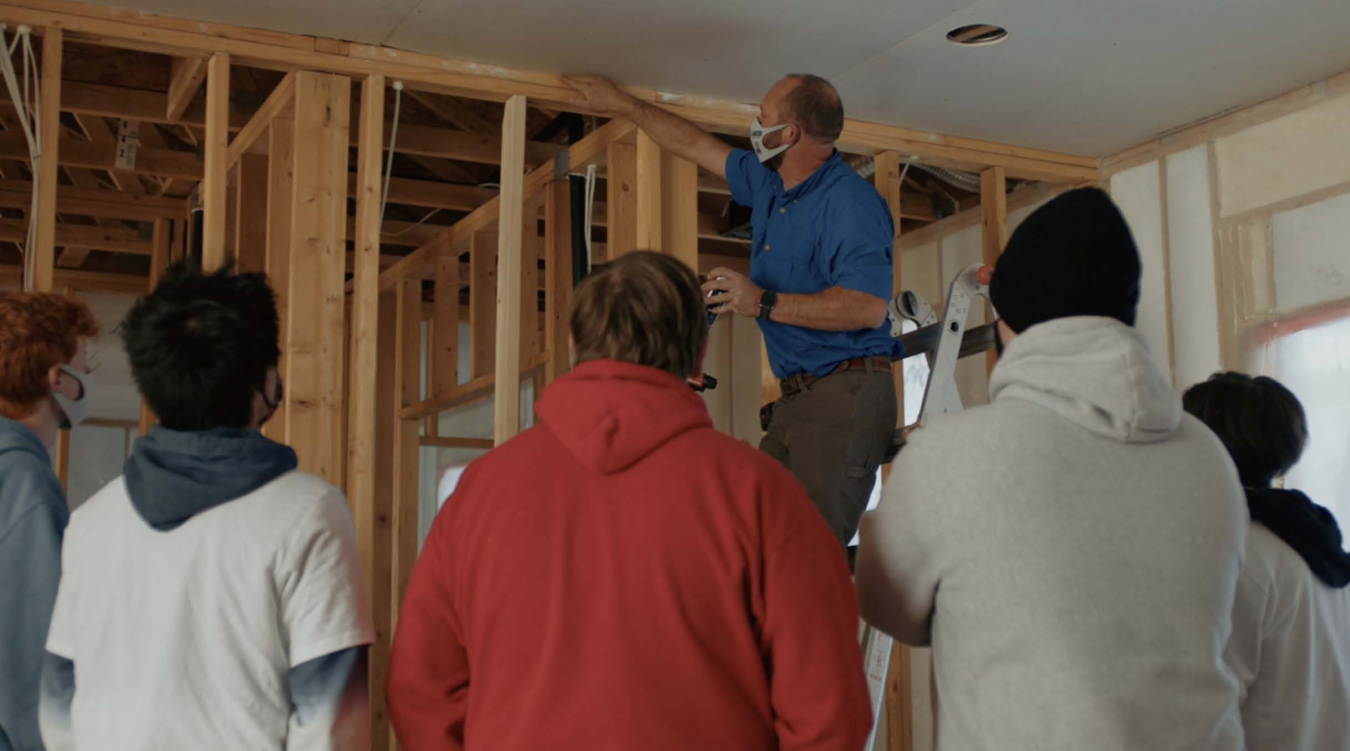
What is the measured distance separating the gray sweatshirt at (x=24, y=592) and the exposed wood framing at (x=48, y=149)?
1539 mm

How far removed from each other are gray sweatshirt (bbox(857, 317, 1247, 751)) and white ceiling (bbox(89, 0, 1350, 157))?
2249mm

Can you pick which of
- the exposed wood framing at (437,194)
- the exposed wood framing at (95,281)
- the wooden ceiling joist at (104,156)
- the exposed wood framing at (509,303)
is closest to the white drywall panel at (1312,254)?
the exposed wood framing at (509,303)

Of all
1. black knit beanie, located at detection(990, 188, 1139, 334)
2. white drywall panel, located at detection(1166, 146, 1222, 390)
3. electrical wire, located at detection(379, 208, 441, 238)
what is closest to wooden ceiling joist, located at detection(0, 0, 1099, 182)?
white drywall panel, located at detection(1166, 146, 1222, 390)

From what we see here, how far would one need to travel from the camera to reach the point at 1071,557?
Answer: 63.9 inches

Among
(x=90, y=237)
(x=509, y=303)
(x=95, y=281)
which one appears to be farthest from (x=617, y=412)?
(x=95, y=281)

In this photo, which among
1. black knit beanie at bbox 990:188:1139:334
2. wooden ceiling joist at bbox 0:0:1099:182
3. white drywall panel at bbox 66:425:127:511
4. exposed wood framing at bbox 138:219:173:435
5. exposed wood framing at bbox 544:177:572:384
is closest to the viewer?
black knit beanie at bbox 990:188:1139:334

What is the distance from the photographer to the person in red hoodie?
5.32 ft

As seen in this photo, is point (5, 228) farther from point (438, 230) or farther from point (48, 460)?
point (48, 460)

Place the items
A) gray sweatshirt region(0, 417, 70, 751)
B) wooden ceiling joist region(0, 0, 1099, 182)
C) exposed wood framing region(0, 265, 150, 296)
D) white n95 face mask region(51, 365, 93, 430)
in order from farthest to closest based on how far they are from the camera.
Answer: exposed wood framing region(0, 265, 150, 296) → wooden ceiling joist region(0, 0, 1099, 182) → white n95 face mask region(51, 365, 93, 430) → gray sweatshirt region(0, 417, 70, 751)

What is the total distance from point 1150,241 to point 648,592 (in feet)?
13.3

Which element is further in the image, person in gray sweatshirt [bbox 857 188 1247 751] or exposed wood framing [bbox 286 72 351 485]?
exposed wood framing [bbox 286 72 351 485]

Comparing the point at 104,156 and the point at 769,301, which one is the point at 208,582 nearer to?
the point at 769,301

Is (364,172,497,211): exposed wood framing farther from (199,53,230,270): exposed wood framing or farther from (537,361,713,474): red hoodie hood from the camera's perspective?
(537,361,713,474): red hoodie hood

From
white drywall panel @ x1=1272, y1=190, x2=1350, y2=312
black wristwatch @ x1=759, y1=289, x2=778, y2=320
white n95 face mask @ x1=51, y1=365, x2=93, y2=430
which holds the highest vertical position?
white drywall panel @ x1=1272, y1=190, x2=1350, y2=312
